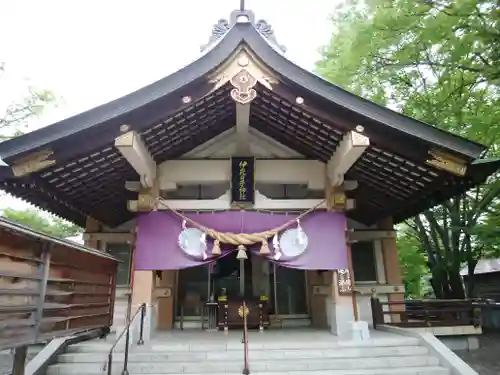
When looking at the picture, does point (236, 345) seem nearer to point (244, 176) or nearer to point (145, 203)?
point (145, 203)

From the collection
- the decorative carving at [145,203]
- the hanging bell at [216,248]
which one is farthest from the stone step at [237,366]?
the decorative carving at [145,203]

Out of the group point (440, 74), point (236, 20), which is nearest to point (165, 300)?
point (236, 20)

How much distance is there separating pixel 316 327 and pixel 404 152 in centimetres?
465

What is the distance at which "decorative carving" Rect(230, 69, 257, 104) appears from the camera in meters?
5.83

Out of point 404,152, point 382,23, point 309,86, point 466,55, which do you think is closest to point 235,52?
point 309,86

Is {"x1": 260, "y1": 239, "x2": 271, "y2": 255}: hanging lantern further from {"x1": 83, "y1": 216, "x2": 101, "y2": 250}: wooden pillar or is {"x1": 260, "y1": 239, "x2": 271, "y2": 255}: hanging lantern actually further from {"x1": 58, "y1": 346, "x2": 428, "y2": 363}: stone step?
{"x1": 83, "y1": 216, "x2": 101, "y2": 250}: wooden pillar

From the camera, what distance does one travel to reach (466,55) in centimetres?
783

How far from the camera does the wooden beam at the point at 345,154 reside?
5.86 metres

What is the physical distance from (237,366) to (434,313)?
5.63 metres

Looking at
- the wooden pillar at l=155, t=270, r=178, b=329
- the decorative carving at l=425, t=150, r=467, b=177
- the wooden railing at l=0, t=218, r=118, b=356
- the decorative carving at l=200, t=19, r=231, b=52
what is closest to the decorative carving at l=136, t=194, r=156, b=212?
the wooden railing at l=0, t=218, r=118, b=356

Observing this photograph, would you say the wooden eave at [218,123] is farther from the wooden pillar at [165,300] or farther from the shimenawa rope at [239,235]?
the wooden pillar at [165,300]

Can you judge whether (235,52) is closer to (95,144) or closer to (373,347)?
(95,144)

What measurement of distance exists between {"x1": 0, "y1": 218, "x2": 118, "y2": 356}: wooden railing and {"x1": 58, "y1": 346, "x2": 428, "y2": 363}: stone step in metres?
0.63

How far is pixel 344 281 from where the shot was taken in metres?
6.99
